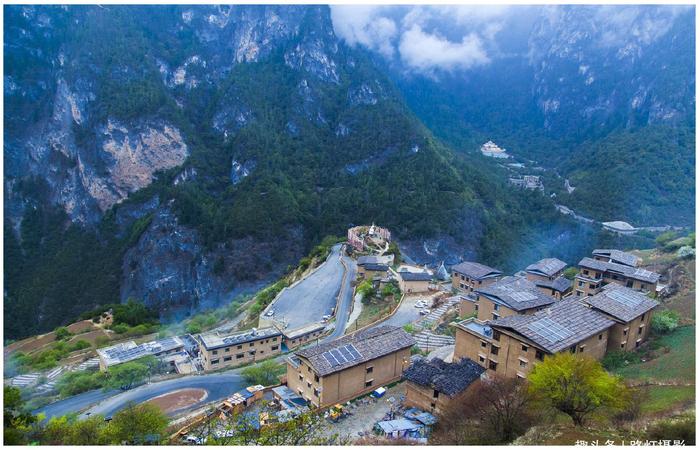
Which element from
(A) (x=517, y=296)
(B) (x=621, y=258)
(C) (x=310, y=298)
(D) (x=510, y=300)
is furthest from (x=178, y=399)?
(B) (x=621, y=258)

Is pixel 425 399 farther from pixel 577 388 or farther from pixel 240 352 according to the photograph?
pixel 240 352

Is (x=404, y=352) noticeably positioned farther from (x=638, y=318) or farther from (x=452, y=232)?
(x=452, y=232)

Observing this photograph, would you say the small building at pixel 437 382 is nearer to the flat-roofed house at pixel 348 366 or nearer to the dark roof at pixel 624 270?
the flat-roofed house at pixel 348 366

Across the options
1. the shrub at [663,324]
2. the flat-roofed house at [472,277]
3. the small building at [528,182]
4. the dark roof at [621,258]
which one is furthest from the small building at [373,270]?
the small building at [528,182]

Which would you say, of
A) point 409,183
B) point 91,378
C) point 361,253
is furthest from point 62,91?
point 91,378

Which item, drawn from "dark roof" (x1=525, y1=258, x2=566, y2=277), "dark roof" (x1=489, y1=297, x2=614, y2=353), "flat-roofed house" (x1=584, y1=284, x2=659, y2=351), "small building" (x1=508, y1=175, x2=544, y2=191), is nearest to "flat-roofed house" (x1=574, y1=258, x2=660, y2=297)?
"dark roof" (x1=525, y1=258, x2=566, y2=277)
